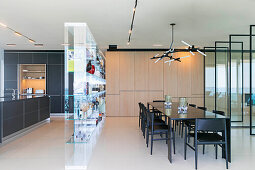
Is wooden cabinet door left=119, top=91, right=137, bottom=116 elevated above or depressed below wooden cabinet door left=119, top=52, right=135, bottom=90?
below

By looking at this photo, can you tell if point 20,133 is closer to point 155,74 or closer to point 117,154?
point 117,154

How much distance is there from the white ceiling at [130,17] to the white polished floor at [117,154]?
3.02 meters

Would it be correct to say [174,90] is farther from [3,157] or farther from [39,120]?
[3,157]

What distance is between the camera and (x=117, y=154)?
12.1 ft

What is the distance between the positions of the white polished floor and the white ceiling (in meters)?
3.02

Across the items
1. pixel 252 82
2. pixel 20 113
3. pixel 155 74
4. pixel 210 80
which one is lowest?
pixel 20 113

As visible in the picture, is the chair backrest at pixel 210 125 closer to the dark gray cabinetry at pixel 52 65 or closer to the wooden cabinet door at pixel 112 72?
the wooden cabinet door at pixel 112 72

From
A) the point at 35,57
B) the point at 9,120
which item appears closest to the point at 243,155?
the point at 9,120

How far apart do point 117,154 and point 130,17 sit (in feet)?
10.2

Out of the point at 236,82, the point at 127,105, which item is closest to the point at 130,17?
the point at 236,82

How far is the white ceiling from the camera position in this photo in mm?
3773

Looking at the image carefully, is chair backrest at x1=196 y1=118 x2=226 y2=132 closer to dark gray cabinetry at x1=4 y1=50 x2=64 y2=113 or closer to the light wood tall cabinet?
the light wood tall cabinet

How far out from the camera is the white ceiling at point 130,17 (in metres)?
3.77

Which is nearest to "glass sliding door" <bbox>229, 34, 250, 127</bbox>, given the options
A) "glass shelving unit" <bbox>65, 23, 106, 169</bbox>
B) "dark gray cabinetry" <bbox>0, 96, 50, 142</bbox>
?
"glass shelving unit" <bbox>65, 23, 106, 169</bbox>
